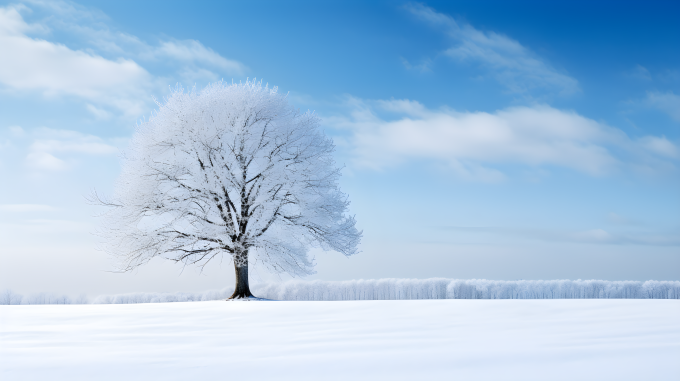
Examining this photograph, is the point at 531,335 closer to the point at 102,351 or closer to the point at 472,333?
the point at 472,333

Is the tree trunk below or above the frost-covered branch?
below

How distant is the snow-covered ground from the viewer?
347cm

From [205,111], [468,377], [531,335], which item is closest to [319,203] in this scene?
[205,111]

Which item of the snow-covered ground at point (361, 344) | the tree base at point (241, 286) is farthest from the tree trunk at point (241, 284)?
the snow-covered ground at point (361, 344)

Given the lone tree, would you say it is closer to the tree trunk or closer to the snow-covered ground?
the tree trunk

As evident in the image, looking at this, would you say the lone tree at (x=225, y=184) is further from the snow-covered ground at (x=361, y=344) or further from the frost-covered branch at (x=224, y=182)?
the snow-covered ground at (x=361, y=344)

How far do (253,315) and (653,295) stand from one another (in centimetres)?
1344

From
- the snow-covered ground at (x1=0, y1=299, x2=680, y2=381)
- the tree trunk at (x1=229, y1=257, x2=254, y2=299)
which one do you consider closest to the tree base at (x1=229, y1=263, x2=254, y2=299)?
the tree trunk at (x1=229, y1=257, x2=254, y2=299)

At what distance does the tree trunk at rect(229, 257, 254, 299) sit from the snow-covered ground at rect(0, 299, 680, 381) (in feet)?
29.8

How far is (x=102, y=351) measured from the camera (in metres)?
4.53

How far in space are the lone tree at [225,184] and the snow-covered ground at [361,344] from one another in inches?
352

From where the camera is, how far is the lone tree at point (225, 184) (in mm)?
16547

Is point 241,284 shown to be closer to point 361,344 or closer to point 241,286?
point 241,286

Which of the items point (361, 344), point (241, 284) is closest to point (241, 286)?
point (241, 284)
